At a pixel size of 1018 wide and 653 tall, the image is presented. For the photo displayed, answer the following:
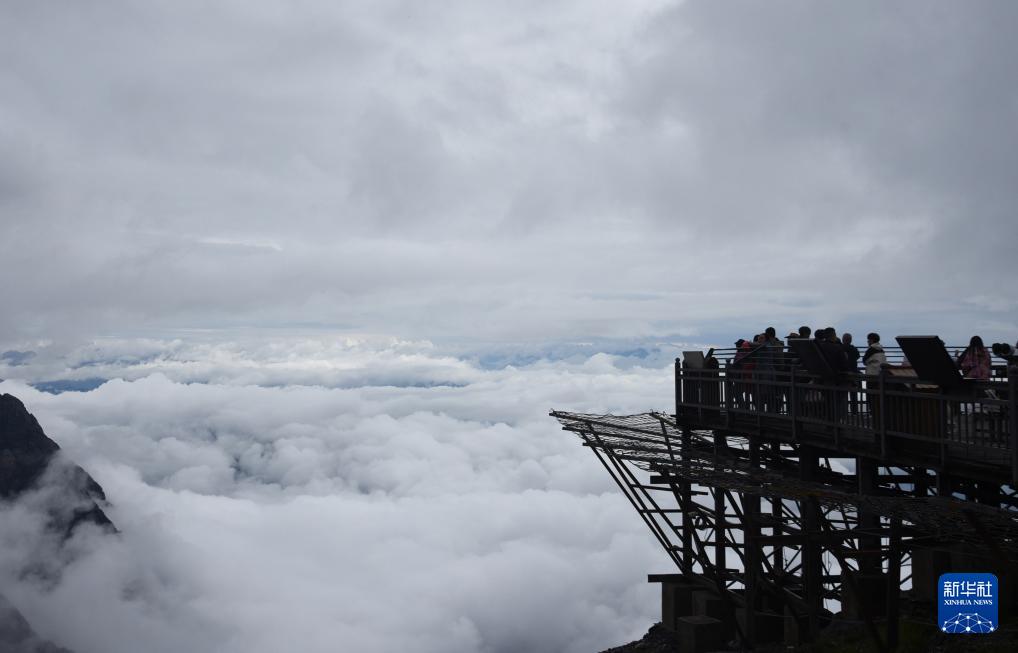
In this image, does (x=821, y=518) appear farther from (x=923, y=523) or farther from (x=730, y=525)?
(x=730, y=525)

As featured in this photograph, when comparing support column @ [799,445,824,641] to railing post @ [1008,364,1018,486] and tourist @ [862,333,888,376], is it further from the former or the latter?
railing post @ [1008,364,1018,486]

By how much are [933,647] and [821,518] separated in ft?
10.0

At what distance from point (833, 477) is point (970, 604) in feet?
28.8

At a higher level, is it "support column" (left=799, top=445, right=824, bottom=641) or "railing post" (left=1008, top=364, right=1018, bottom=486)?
"railing post" (left=1008, top=364, right=1018, bottom=486)

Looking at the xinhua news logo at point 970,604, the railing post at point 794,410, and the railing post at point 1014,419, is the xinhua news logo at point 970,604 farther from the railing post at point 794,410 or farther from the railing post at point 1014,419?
the railing post at point 794,410

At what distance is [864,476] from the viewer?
65.1 ft

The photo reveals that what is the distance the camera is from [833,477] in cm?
2559

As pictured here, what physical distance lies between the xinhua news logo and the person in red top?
384 centimetres

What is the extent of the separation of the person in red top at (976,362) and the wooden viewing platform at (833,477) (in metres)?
0.37

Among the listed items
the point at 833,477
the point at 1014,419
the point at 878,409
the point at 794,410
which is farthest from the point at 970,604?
the point at 833,477

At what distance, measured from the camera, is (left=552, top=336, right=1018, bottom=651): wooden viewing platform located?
14.7 m

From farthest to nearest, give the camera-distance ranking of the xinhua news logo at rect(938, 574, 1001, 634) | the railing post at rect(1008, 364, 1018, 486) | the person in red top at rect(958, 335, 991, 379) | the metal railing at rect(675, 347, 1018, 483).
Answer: the person in red top at rect(958, 335, 991, 379)
the xinhua news logo at rect(938, 574, 1001, 634)
the metal railing at rect(675, 347, 1018, 483)
the railing post at rect(1008, 364, 1018, 486)

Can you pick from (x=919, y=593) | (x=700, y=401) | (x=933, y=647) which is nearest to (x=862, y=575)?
Answer: (x=919, y=593)

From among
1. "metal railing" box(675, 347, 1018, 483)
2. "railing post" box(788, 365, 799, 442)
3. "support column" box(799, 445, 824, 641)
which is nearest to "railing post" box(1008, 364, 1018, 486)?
"metal railing" box(675, 347, 1018, 483)
